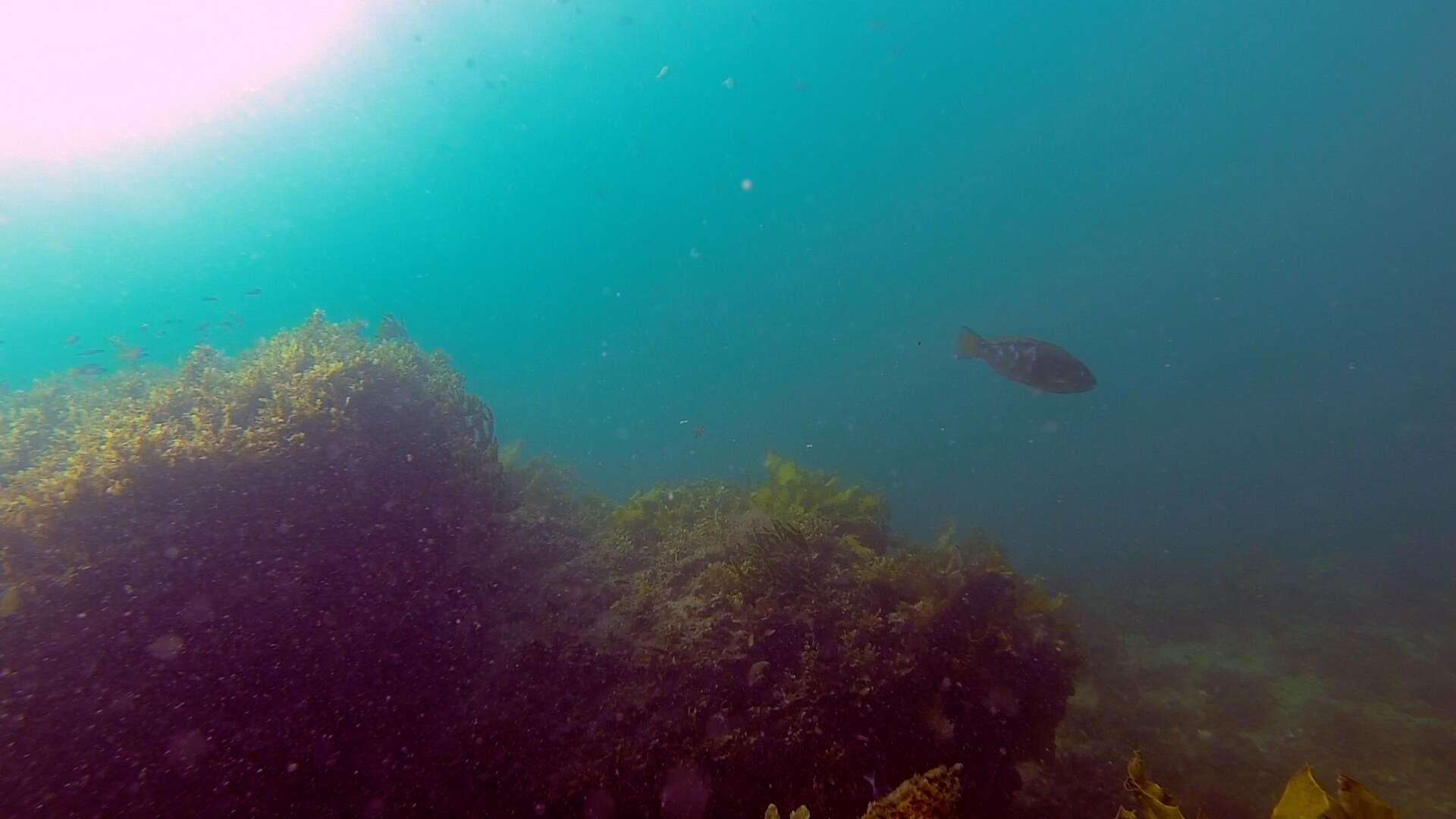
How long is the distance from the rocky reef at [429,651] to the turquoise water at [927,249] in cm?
1831

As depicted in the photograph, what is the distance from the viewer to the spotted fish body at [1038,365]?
6.12m

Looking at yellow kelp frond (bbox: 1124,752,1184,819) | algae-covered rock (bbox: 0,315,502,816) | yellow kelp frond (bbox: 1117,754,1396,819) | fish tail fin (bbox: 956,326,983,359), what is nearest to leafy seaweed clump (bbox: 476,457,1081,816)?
algae-covered rock (bbox: 0,315,502,816)

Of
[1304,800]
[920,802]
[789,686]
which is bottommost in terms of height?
[1304,800]

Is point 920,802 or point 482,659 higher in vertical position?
point 482,659

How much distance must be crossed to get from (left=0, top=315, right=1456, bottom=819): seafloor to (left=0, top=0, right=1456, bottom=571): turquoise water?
16.9 metres

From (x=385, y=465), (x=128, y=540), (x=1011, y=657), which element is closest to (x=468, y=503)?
(x=385, y=465)

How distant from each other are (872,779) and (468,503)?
14.8 ft

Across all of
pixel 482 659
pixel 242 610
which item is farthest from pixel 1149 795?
pixel 242 610

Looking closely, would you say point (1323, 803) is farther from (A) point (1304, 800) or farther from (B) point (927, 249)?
(B) point (927, 249)

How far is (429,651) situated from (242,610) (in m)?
1.43

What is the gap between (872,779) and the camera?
331 centimetres

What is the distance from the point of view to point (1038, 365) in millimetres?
6207

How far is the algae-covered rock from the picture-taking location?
3.23m

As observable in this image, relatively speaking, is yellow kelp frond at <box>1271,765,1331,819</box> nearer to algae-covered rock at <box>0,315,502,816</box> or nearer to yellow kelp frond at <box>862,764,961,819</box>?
yellow kelp frond at <box>862,764,961,819</box>
